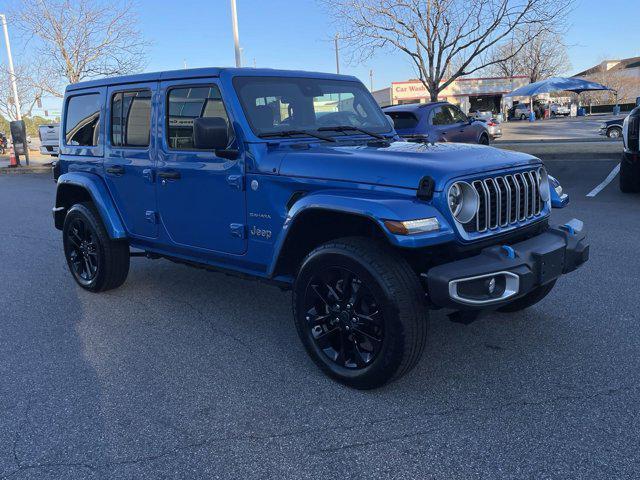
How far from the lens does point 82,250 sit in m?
5.22

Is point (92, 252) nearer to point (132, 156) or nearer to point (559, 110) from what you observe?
point (132, 156)

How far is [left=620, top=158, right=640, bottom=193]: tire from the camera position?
9344mm

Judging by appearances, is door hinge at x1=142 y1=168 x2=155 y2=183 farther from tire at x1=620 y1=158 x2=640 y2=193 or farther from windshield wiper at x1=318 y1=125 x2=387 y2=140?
tire at x1=620 y1=158 x2=640 y2=193

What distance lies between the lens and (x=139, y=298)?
201 inches

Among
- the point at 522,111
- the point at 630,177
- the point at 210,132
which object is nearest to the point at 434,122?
the point at 630,177

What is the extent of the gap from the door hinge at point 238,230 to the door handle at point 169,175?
24.7 inches

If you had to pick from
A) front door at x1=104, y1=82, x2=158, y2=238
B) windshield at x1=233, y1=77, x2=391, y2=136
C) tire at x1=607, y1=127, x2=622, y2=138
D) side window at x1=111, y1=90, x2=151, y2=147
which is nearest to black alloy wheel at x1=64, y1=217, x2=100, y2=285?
front door at x1=104, y1=82, x2=158, y2=238

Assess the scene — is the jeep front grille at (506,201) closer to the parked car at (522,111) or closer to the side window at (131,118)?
the side window at (131,118)

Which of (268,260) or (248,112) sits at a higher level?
(248,112)

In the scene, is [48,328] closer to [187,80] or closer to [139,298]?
[139,298]

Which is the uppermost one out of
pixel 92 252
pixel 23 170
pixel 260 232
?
pixel 23 170

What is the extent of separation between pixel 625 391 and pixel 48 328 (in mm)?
4055

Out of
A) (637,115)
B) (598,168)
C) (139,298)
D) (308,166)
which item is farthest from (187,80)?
(598,168)

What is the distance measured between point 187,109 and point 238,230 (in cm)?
102
